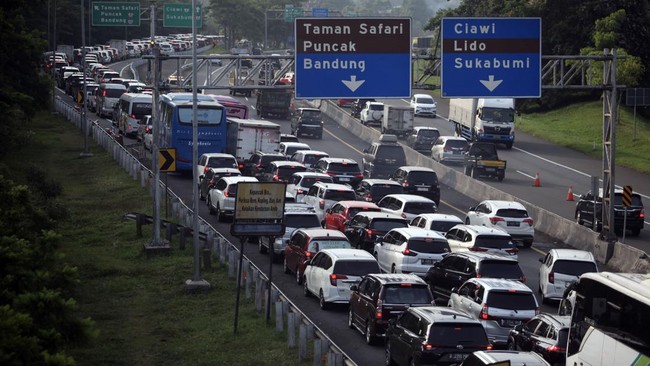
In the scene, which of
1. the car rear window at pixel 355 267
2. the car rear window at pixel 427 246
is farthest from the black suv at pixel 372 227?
the car rear window at pixel 355 267

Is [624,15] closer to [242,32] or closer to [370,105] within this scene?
[370,105]

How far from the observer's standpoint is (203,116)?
5131cm

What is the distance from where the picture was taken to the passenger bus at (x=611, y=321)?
1647 centimetres

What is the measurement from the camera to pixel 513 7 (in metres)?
80.7

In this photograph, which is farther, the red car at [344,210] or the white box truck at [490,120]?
the white box truck at [490,120]

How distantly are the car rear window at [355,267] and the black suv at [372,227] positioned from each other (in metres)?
6.62

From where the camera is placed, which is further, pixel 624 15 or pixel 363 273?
pixel 624 15

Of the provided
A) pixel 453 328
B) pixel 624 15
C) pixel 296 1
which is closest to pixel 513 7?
pixel 624 15

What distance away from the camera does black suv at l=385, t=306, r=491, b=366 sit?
20781 millimetres

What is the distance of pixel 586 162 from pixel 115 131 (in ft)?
91.1

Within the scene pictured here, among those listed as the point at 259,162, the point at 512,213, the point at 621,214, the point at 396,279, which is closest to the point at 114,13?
the point at 259,162

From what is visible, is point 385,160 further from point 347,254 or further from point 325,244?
point 347,254

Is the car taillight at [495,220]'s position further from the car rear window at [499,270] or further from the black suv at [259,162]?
the black suv at [259,162]

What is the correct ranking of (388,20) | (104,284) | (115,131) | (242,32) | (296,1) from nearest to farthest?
(104,284)
(388,20)
(115,131)
(242,32)
(296,1)
